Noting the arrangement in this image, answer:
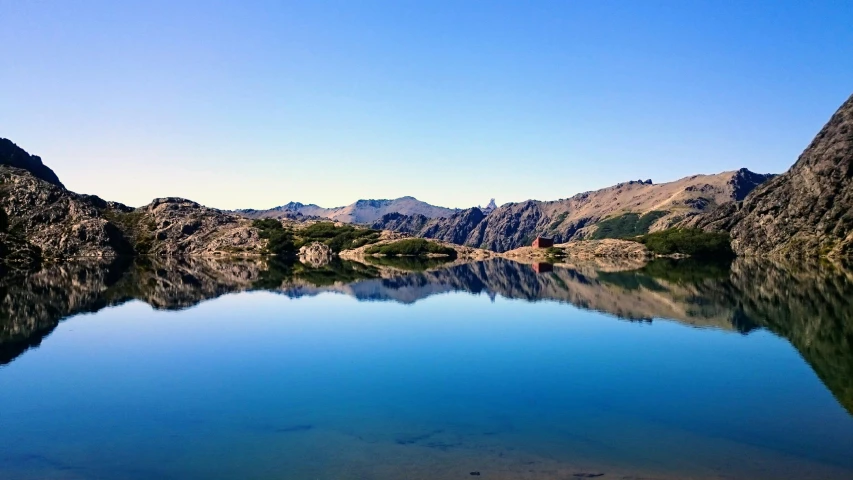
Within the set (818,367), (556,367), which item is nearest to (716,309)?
(818,367)

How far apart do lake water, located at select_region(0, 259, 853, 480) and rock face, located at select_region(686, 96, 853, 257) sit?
311 feet

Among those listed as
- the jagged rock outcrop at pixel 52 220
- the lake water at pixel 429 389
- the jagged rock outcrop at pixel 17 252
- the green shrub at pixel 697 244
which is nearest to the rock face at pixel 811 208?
A: the green shrub at pixel 697 244

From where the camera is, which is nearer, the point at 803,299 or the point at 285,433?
the point at 285,433

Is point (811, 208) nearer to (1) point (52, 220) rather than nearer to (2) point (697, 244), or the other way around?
(2) point (697, 244)

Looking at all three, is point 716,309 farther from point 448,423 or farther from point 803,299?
point 448,423

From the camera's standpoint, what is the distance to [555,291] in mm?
94250

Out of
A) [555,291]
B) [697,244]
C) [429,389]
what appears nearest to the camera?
[429,389]

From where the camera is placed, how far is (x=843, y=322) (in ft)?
184

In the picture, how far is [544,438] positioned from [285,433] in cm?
1228

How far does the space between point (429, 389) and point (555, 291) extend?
63651 millimetres

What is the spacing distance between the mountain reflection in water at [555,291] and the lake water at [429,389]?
714mm

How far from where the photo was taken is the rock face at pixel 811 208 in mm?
152250

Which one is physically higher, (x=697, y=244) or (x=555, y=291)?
(x=697, y=244)

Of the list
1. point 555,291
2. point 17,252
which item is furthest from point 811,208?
point 17,252
